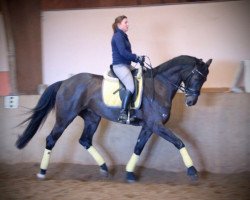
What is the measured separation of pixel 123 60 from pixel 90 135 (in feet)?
3.98

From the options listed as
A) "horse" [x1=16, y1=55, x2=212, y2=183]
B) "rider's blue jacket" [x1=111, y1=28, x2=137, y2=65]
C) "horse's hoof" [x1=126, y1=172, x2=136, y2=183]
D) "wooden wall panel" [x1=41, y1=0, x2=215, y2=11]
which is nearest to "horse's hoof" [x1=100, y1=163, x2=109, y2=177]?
"horse" [x1=16, y1=55, x2=212, y2=183]

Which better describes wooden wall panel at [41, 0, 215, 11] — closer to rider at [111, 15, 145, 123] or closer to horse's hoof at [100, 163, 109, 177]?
rider at [111, 15, 145, 123]

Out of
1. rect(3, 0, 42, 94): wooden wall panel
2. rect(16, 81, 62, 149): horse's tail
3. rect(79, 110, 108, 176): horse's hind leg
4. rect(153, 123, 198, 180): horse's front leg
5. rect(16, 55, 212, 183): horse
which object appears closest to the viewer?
rect(153, 123, 198, 180): horse's front leg

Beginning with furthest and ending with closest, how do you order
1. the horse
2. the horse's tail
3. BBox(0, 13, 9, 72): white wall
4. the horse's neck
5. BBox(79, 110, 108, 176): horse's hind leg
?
BBox(0, 13, 9, 72): white wall < BBox(79, 110, 108, 176): horse's hind leg < the horse's tail < the horse's neck < the horse

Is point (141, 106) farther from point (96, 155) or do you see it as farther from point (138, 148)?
point (96, 155)

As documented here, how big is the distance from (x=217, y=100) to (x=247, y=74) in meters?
0.64

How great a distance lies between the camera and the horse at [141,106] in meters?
4.28

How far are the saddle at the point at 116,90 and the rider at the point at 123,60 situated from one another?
0.08 meters

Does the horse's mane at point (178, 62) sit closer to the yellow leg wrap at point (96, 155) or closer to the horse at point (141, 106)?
the horse at point (141, 106)

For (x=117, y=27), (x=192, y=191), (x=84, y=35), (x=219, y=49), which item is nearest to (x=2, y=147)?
(x=84, y=35)

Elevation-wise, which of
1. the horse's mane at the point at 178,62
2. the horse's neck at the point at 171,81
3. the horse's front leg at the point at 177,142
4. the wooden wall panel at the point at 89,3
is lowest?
the horse's front leg at the point at 177,142

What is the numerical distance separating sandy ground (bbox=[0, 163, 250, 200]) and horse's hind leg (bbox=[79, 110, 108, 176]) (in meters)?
0.20

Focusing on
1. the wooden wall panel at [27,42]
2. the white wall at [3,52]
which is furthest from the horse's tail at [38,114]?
the white wall at [3,52]

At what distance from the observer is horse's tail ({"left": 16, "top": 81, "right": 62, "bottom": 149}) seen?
15.5ft
